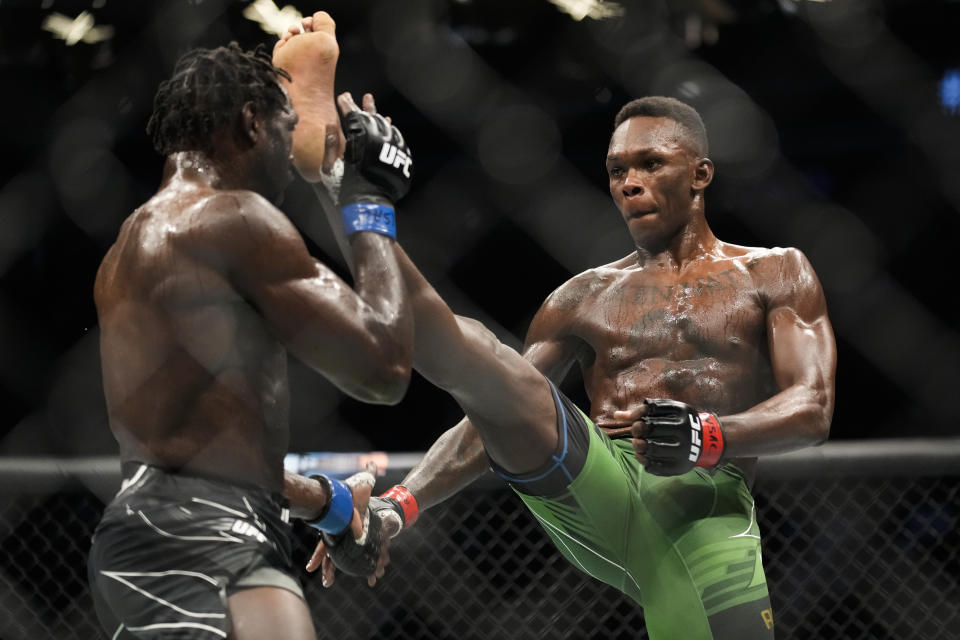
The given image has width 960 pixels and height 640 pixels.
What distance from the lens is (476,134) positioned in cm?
430

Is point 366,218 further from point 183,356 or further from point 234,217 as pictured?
point 183,356

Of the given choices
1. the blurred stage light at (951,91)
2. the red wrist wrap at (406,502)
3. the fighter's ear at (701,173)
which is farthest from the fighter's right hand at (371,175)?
the blurred stage light at (951,91)

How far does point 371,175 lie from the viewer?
1595 mm

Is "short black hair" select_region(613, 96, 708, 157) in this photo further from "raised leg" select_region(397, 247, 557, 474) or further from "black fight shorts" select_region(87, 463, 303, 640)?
"black fight shorts" select_region(87, 463, 303, 640)

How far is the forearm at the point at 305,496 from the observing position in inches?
68.5

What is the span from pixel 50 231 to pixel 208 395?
8.89 feet

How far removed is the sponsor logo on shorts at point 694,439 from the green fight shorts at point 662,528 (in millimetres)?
248

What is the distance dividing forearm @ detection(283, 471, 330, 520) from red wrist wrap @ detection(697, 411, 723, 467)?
677mm

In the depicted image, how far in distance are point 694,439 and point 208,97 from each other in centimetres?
101

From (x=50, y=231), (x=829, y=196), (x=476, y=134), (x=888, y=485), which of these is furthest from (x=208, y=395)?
(x=829, y=196)

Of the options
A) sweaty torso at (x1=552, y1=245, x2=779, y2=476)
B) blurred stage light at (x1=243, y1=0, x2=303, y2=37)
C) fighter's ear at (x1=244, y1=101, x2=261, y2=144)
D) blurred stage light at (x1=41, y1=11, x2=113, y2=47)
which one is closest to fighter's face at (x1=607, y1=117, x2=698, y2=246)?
sweaty torso at (x1=552, y1=245, x2=779, y2=476)

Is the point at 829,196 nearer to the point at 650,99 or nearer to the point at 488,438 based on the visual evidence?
the point at 650,99

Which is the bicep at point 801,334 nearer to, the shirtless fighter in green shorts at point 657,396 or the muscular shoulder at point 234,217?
the shirtless fighter in green shorts at point 657,396

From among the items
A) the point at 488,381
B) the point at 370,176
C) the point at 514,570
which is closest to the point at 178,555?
the point at 370,176
